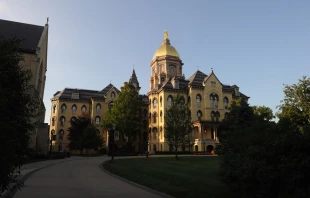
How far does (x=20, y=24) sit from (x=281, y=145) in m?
39.9

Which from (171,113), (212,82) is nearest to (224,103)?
(212,82)

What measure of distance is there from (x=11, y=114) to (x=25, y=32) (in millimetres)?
35269

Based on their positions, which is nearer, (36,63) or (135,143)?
(36,63)

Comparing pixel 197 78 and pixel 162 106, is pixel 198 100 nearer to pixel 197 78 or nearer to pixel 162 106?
pixel 197 78

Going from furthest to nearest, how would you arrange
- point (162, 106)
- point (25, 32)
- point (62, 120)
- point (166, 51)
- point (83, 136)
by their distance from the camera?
point (166, 51), point (62, 120), point (162, 106), point (83, 136), point (25, 32)

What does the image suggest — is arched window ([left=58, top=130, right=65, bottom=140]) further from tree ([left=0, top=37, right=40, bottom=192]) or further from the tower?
tree ([left=0, top=37, right=40, bottom=192])

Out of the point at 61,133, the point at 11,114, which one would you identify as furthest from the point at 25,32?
the point at 11,114

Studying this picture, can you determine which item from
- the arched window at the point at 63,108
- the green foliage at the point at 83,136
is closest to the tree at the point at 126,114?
the green foliage at the point at 83,136

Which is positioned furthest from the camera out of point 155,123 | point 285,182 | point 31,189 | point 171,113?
point 155,123

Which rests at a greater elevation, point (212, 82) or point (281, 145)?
point (212, 82)

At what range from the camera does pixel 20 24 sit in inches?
1480

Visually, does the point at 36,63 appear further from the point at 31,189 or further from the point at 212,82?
the point at 212,82

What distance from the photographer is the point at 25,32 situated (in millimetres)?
36812

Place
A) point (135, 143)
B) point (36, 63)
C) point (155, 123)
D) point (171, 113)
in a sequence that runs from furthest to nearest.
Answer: point (135, 143) < point (155, 123) < point (171, 113) < point (36, 63)
